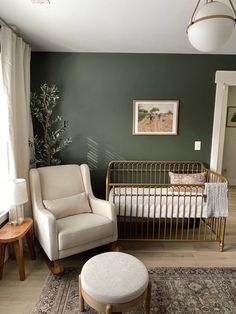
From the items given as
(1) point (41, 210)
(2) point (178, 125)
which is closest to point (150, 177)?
(2) point (178, 125)

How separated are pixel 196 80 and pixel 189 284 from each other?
2600mm

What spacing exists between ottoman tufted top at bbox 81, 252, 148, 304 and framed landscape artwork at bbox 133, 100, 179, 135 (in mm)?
1966

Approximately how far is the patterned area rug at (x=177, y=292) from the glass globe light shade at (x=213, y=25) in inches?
74.5

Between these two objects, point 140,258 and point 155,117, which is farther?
point 155,117

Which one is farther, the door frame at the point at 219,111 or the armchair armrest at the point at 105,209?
the door frame at the point at 219,111

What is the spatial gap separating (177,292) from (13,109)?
2.38 meters

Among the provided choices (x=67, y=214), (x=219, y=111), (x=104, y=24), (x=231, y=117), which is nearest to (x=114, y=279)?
(x=67, y=214)

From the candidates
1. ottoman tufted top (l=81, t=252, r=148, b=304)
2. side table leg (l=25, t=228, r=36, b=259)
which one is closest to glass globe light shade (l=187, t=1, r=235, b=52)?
ottoman tufted top (l=81, t=252, r=148, b=304)

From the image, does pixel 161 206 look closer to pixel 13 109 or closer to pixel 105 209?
pixel 105 209

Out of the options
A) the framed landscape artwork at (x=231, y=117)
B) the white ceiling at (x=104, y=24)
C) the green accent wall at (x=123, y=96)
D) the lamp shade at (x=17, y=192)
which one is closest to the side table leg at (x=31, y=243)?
the lamp shade at (x=17, y=192)

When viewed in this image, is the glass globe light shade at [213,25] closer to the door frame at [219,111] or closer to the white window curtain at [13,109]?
the white window curtain at [13,109]

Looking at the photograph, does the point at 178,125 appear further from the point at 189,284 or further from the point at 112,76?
the point at 189,284

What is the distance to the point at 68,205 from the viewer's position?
240 cm

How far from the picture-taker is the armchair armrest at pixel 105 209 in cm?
228
